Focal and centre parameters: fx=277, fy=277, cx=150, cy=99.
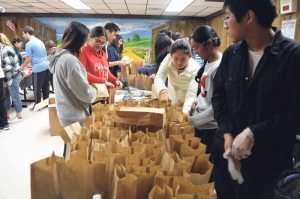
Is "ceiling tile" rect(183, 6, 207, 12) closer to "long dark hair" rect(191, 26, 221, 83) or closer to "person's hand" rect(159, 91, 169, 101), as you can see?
"person's hand" rect(159, 91, 169, 101)

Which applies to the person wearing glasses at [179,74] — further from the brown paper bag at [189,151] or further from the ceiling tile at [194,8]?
the ceiling tile at [194,8]

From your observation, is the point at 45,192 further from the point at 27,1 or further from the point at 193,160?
the point at 27,1

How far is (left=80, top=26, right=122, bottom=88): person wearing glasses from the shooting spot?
232 centimetres

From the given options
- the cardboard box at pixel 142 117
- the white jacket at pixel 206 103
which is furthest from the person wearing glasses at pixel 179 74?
the cardboard box at pixel 142 117

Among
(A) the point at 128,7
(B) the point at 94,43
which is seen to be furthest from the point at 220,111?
(A) the point at 128,7

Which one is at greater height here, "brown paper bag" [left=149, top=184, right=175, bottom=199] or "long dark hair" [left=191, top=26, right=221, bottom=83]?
"long dark hair" [left=191, top=26, right=221, bottom=83]

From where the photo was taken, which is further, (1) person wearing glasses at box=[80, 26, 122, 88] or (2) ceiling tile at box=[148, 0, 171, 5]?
(2) ceiling tile at box=[148, 0, 171, 5]

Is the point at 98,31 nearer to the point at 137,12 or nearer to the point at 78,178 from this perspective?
the point at 78,178

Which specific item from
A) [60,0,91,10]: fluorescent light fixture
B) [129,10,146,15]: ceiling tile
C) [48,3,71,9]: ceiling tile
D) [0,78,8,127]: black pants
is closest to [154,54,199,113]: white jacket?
[0,78,8,127]: black pants

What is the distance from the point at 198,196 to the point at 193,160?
223mm

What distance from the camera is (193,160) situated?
964 mm

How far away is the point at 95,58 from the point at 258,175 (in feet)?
5.80

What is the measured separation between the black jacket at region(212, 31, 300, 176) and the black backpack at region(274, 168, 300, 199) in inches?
27.7

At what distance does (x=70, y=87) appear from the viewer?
1.85 meters
